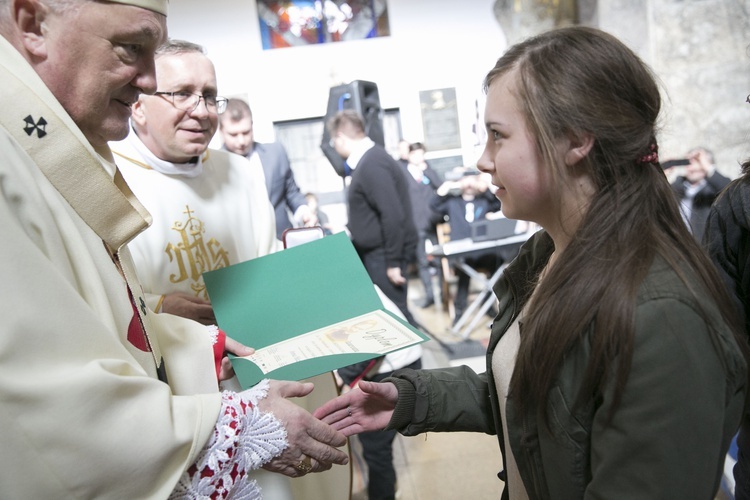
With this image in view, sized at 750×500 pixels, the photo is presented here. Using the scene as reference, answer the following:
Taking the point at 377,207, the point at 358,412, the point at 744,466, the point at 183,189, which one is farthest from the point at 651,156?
the point at 377,207

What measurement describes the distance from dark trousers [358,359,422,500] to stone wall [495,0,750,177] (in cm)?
531

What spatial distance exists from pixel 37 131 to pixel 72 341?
0.38 m

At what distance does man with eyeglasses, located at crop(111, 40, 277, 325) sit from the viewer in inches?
80.0

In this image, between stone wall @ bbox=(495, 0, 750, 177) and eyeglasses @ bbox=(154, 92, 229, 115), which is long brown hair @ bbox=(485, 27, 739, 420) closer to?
eyeglasses @ bbox=(154, 92, 229, 115)

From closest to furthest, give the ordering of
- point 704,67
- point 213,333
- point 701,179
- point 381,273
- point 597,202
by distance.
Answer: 1. point 597,202
2. point 213,333
3. point 381,273
4. point 701,179
5. point 704,67

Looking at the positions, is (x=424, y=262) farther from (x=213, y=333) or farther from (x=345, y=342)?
(x=345, y=342)

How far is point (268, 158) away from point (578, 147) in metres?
3.75

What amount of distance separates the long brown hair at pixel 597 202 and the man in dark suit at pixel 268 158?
129 inches

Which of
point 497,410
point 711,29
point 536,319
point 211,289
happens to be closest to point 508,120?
point 536,319

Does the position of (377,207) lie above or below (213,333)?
below

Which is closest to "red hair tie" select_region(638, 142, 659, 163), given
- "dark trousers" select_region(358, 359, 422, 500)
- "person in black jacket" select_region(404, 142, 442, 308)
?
"dark trousers" select_region(358, 359, 422, 500)

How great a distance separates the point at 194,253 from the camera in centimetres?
217

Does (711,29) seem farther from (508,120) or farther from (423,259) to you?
(508,120)

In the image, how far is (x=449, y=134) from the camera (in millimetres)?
9391
